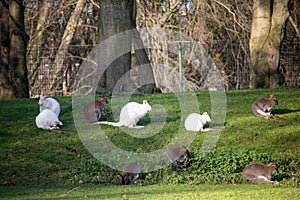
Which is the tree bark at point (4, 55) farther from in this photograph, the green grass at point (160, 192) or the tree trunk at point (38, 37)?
the green grass at point (160, 192)

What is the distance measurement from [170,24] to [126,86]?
10.9 metres

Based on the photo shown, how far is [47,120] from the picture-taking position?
50.4ft

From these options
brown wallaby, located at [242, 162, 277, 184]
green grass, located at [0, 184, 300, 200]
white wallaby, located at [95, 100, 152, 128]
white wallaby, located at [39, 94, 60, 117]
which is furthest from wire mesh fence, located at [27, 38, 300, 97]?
brown wallaby, located at [242, 162, 277, 184]

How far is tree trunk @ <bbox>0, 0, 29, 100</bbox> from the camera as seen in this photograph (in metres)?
22.2

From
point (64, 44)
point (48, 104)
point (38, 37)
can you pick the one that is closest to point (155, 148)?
point (48, 104)

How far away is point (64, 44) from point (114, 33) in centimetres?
1037

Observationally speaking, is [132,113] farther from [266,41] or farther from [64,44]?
[64,44]

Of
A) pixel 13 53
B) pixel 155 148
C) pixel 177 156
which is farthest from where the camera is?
pixel 13 53

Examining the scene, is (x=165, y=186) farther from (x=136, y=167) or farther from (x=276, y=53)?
(x=276, y=53)

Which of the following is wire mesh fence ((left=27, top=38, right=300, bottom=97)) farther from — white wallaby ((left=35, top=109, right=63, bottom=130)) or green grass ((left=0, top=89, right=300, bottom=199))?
white wallaby ((left=35, top=109, right=63, bottom=130))

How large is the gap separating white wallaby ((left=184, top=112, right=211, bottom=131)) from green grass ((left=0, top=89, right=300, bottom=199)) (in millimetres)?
203

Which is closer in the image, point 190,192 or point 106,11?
point 190,192

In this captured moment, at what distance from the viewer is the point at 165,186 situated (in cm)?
1202

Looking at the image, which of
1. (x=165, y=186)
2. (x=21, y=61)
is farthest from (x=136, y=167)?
(x=21, y=61)
